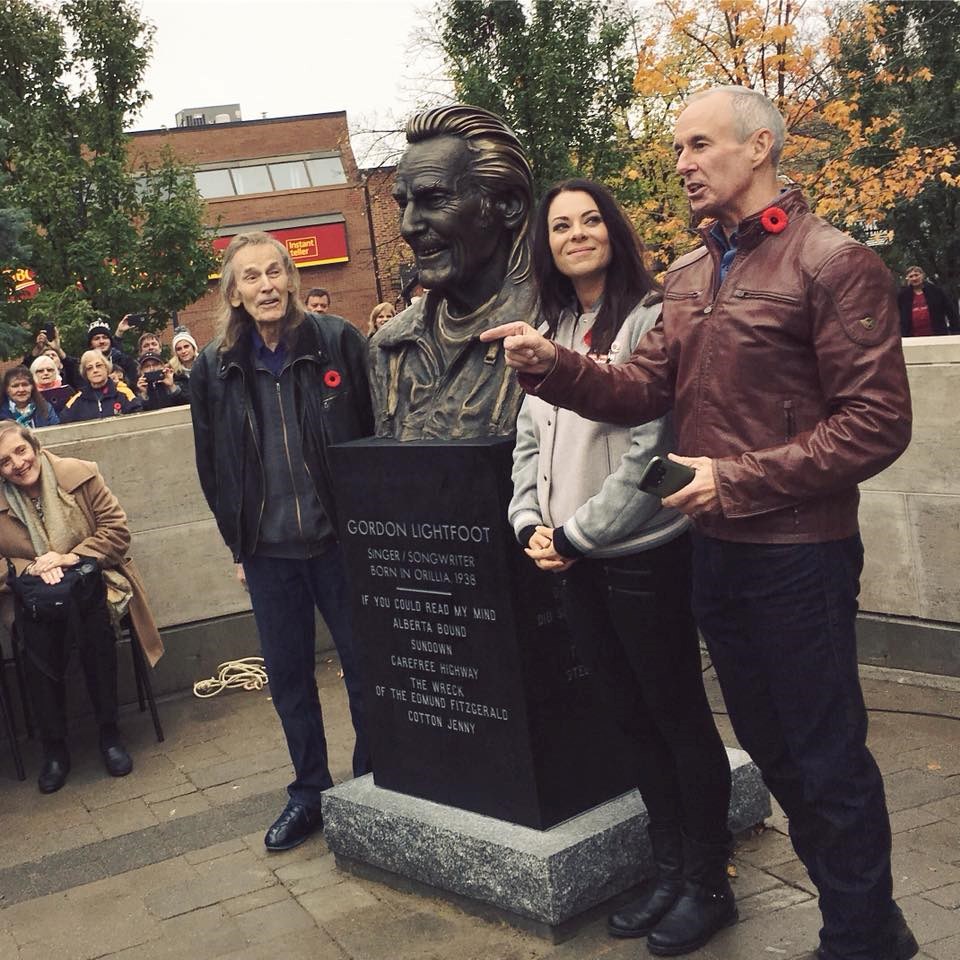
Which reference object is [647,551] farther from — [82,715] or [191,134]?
[191,134]

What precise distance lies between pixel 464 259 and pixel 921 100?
18.5m

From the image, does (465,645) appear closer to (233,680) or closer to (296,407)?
(296,407)

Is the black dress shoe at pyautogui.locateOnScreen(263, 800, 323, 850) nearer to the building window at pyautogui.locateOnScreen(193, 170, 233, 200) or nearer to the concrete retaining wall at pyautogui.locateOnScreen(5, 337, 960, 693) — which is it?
the concrete retaining wall at pyautogui.locateOnScreen(5, 337, 960, 693)

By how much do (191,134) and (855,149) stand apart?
37.7 meters

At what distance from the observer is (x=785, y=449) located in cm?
307

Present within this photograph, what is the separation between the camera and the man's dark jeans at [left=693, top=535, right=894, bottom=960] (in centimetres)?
319

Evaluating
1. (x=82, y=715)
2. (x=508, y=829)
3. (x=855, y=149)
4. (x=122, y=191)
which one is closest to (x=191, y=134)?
(x=122, y=191)

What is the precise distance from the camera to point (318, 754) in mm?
5266

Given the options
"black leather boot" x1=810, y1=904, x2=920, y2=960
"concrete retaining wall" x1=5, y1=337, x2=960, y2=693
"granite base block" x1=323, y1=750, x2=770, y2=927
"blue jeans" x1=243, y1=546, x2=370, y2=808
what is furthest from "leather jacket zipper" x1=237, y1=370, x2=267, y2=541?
"concrete retaining wall" x1=5, y1=337, x2=960, y2=693

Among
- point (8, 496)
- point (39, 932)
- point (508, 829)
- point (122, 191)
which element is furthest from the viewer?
point (122, 191)

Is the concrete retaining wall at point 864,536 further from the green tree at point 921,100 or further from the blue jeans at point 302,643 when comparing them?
the green tree at point 921,100

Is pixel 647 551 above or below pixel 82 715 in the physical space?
above

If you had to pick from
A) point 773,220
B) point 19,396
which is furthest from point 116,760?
point 773,220

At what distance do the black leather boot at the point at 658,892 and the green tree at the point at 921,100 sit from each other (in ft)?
55.0
